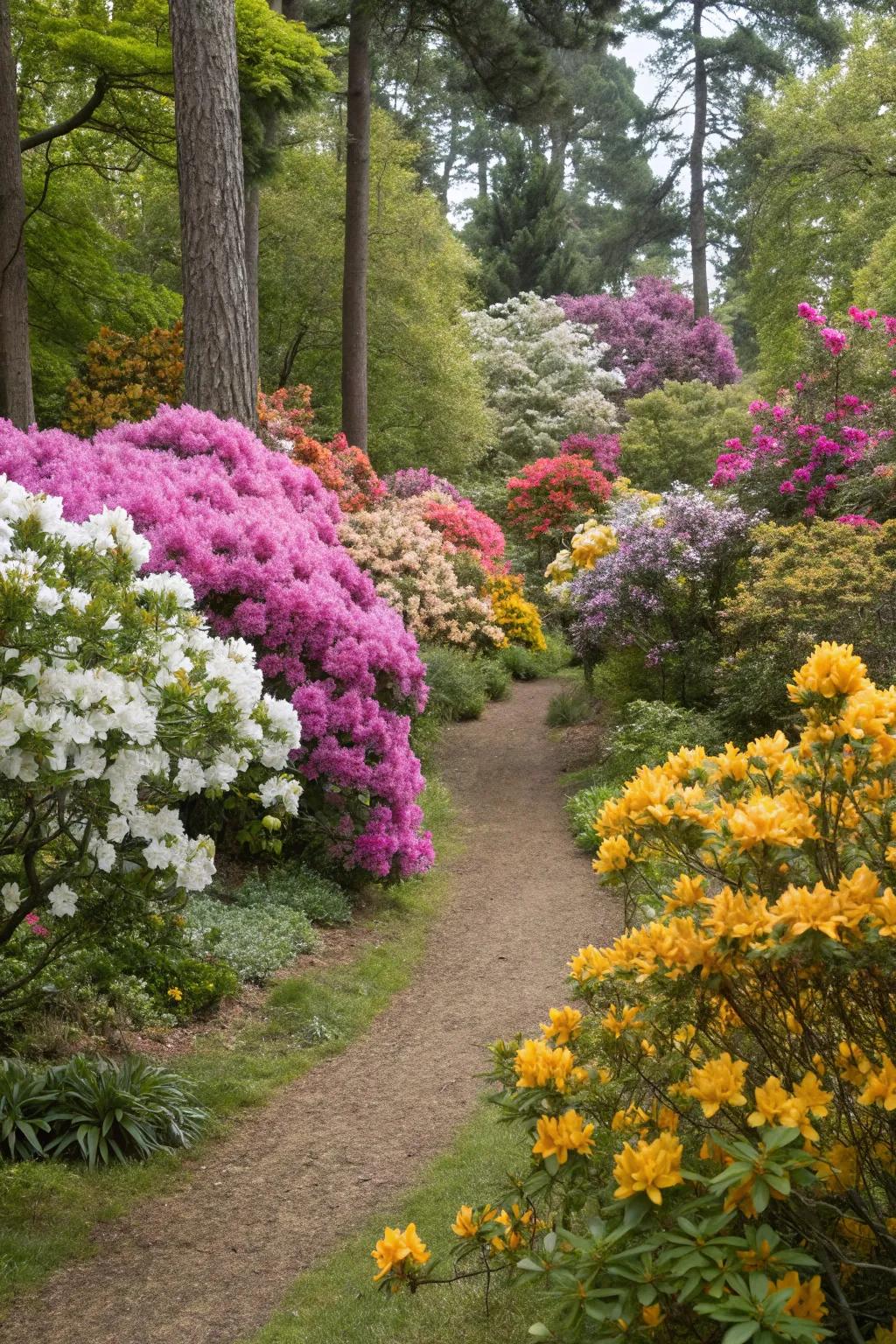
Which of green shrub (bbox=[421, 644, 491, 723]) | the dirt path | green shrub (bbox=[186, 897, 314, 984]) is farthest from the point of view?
green shrub (bbox=[421, 644, 491, 723])

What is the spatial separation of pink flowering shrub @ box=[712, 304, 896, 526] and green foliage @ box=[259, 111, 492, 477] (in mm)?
7616

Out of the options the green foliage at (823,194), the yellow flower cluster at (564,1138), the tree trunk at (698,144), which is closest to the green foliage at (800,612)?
the yellow flower cluster at (564,1138)

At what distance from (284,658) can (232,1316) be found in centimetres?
381

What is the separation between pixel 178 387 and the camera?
41.8ft

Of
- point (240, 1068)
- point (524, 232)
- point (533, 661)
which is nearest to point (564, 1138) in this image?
point (240, 1068)

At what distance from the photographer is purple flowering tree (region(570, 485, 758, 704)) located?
32.0ft

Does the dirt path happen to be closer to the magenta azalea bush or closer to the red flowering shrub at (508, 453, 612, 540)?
the red flowering shrub at (508, 453, 612, 540)

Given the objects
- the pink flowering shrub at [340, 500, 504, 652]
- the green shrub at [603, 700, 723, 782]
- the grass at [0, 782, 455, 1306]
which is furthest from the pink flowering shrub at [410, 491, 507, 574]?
the grass at [0, 782, 455, 1306]

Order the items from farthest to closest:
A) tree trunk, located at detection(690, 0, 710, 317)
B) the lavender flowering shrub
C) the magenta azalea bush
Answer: tree trunk, located at detection(690, 0, 710, 317) < the magenta azalea bush < the lavender flowering shrub

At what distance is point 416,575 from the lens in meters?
13.1

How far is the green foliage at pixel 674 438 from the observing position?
21.3m

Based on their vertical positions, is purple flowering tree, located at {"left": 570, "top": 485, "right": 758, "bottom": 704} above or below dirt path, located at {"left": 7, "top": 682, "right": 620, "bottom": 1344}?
above

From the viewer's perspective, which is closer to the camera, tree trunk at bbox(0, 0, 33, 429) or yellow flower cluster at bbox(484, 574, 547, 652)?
tree trunk at bbox(0, 0, 33, 429)

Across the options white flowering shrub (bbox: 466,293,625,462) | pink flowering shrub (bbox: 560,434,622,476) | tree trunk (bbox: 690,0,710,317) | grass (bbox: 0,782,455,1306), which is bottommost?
grass (bbox: 0,782,455,1306)
